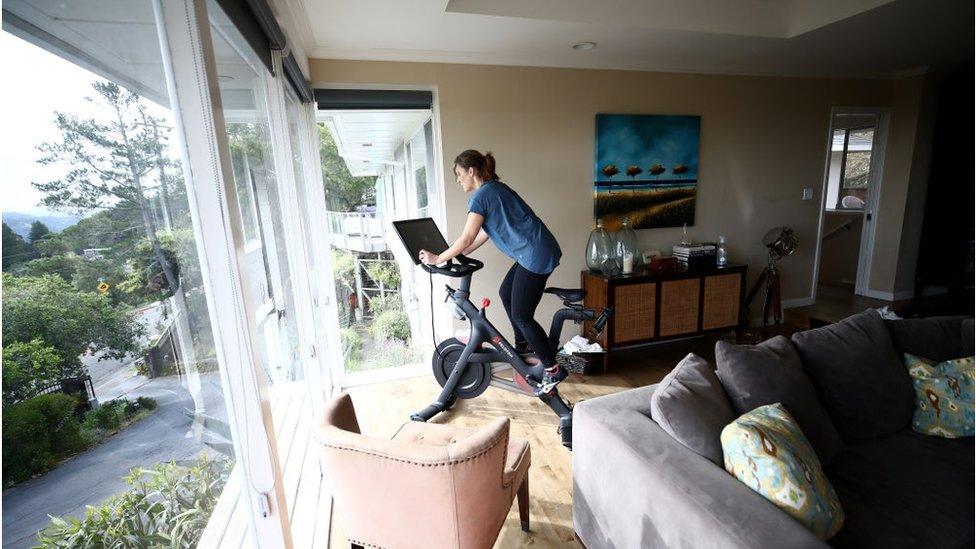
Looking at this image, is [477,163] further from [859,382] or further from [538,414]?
[859,382]

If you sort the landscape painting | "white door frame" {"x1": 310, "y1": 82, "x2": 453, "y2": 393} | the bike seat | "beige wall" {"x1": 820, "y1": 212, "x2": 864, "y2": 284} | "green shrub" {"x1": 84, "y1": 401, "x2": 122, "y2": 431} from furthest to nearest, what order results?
"beige wall" {"x1": 820, "y1": 212, "x2": 864, "y2": 284}, the landscape painting, "white door frame" {"x1": 310, "y1": 82, "x2": 453, "y2": 393}, the bike seat, "green shrub" {"x1": 84, "y1": 401, "x2": 122, "y2": 431}

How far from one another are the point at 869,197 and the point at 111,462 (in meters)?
6.17

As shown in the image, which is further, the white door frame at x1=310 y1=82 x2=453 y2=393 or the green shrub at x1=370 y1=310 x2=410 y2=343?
the green shrub at x1=370 y1=310 x2=410 y2=343

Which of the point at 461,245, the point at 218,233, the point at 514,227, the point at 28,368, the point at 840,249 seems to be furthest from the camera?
the point at 840,249

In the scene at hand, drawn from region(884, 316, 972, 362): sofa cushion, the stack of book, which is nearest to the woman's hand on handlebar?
region(884, 316, 972, 362): sofa cushion

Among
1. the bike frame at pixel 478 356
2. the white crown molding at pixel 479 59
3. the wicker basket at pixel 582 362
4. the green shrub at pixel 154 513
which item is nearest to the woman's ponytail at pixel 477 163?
the bike frame at pixel 478 356

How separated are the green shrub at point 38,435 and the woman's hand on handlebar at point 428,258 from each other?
167 centimetres

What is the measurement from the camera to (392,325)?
348cm

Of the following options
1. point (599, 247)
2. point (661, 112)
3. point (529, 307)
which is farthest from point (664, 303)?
point (661, 112)

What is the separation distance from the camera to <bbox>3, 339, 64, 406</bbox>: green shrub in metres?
0.50

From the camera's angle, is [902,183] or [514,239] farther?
[902,183]

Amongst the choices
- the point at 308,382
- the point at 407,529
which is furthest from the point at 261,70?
the point at 407,529

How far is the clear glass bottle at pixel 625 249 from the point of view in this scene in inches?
132

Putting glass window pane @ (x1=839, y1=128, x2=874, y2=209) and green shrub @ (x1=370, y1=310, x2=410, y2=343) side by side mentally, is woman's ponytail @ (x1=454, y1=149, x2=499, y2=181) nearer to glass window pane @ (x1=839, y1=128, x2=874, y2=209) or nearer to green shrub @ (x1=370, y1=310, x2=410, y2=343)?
green shrub @ (x1=370, y1=310, x2=410, y2=343)
